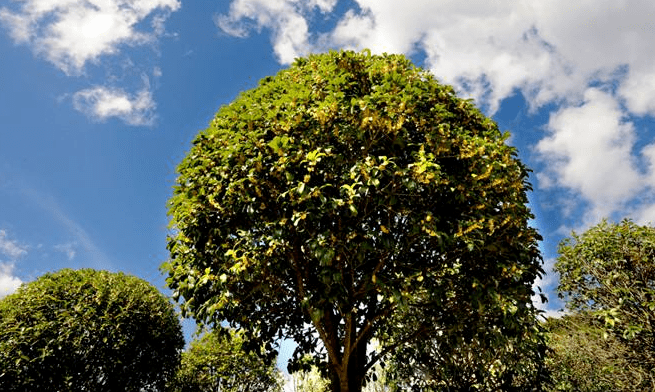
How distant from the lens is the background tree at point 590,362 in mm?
9391

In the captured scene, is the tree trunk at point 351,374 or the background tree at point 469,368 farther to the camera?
the background tree at point 469,368

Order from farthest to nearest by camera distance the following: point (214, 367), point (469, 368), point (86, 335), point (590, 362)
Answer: point (214, 367), point (469, 368), point (590, 362), point (86, 335)

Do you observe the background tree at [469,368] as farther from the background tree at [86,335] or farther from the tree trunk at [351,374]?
the background tree at [86,335]

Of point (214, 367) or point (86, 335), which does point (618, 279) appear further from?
point (214, 367)

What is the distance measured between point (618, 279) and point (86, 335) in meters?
11.9

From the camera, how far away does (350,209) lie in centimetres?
654

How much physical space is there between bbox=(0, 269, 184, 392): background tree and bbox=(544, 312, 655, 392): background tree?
32.0 feet

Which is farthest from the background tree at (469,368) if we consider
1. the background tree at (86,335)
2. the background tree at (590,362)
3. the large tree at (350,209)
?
the background tree at (86,335)

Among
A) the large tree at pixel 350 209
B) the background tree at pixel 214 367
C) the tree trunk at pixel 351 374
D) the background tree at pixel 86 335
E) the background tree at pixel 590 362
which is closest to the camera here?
the large tree at pixel 350 209

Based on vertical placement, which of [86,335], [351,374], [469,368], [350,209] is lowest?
[351,374]

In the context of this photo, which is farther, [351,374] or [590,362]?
[590,362]

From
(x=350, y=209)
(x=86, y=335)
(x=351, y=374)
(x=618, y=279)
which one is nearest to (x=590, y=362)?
(x=618, y=279)

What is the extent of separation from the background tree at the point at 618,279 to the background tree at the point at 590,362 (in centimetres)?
22

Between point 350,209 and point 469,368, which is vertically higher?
point 350,209
